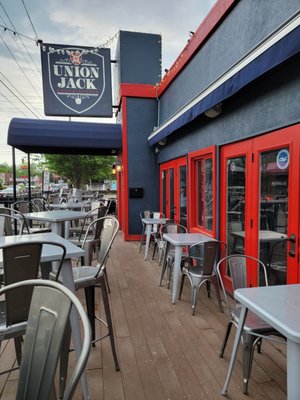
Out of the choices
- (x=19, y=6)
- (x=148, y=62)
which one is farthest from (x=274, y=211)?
(x=19, y=6)

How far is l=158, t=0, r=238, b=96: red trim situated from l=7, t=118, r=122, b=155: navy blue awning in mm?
2223

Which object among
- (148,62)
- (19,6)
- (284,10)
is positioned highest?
(19,6)

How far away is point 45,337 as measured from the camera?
36.7 inches

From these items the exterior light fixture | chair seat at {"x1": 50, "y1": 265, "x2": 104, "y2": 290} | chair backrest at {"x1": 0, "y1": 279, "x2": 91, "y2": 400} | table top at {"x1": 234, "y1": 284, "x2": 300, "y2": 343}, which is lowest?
chair seat at {"x1": 50, "y1": 265, "x2": 104, "y2": 290}

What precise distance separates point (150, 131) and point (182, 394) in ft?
19.7

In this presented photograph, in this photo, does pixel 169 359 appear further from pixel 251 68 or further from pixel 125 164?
pixel 125 164

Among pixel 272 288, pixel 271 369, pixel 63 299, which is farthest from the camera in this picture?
pixel 271 369

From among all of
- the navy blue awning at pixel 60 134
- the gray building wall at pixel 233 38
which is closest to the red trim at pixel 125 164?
the navy blue awning at pixel 60 134

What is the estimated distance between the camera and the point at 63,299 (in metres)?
0.94

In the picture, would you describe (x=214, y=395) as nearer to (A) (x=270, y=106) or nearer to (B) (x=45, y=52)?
(A) (x=270, y=106)

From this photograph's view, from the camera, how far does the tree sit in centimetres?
1492

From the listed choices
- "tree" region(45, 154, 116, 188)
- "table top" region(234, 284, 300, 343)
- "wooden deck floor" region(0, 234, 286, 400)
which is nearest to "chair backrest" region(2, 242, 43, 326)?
"wooden deck floor" region(0, 234, 286, 400)

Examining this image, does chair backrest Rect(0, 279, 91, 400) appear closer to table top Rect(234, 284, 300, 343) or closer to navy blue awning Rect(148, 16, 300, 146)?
table top Rect(234, 284, 300, 343)

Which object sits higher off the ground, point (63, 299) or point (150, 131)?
point (150, 131)
